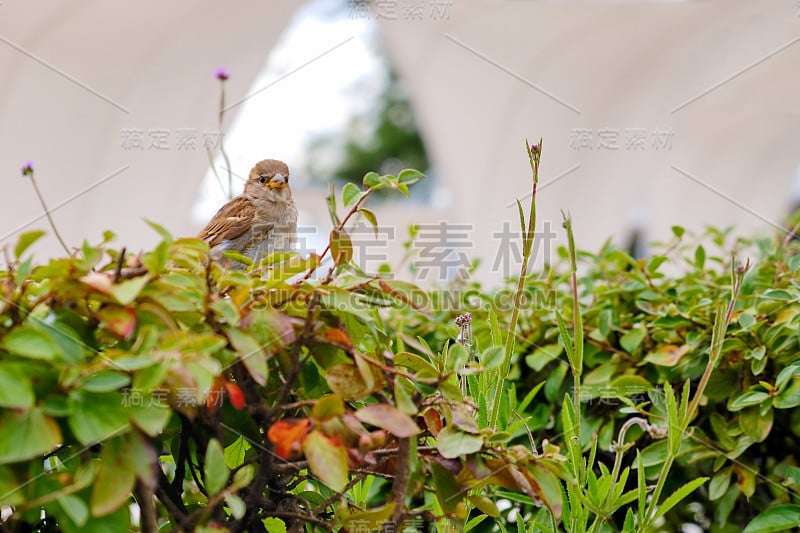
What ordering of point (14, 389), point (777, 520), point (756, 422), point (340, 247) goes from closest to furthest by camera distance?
point (14, 389), point (340, 247), point (777, 520), point (756, 422)

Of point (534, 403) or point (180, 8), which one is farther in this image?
point (180, 8)

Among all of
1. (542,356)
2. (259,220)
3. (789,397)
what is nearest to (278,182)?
(259,220)

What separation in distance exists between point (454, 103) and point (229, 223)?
6.00 metres

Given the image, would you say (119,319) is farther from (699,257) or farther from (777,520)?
(699,257)

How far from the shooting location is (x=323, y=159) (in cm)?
1477

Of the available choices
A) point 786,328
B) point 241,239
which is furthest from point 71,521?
point 241,239

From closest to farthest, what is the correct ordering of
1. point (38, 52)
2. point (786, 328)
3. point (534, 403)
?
point (786, 328)
point (534, 403)
point (38, 52)

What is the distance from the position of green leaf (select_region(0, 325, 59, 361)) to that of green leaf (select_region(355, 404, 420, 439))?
0.88ft

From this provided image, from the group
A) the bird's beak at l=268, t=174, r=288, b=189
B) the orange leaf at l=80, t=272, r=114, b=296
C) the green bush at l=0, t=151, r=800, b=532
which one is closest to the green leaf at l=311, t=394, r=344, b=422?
the green bush at l=0, t=151, r=800, b=532

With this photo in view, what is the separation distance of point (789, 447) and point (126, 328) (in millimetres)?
1099

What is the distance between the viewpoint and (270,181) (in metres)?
2.12

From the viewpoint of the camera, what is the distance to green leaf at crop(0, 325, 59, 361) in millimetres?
627

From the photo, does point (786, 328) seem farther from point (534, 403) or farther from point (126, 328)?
point (126, 328)

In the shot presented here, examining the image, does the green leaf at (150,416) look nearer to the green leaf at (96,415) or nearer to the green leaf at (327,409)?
the green leaf at (96,415)
